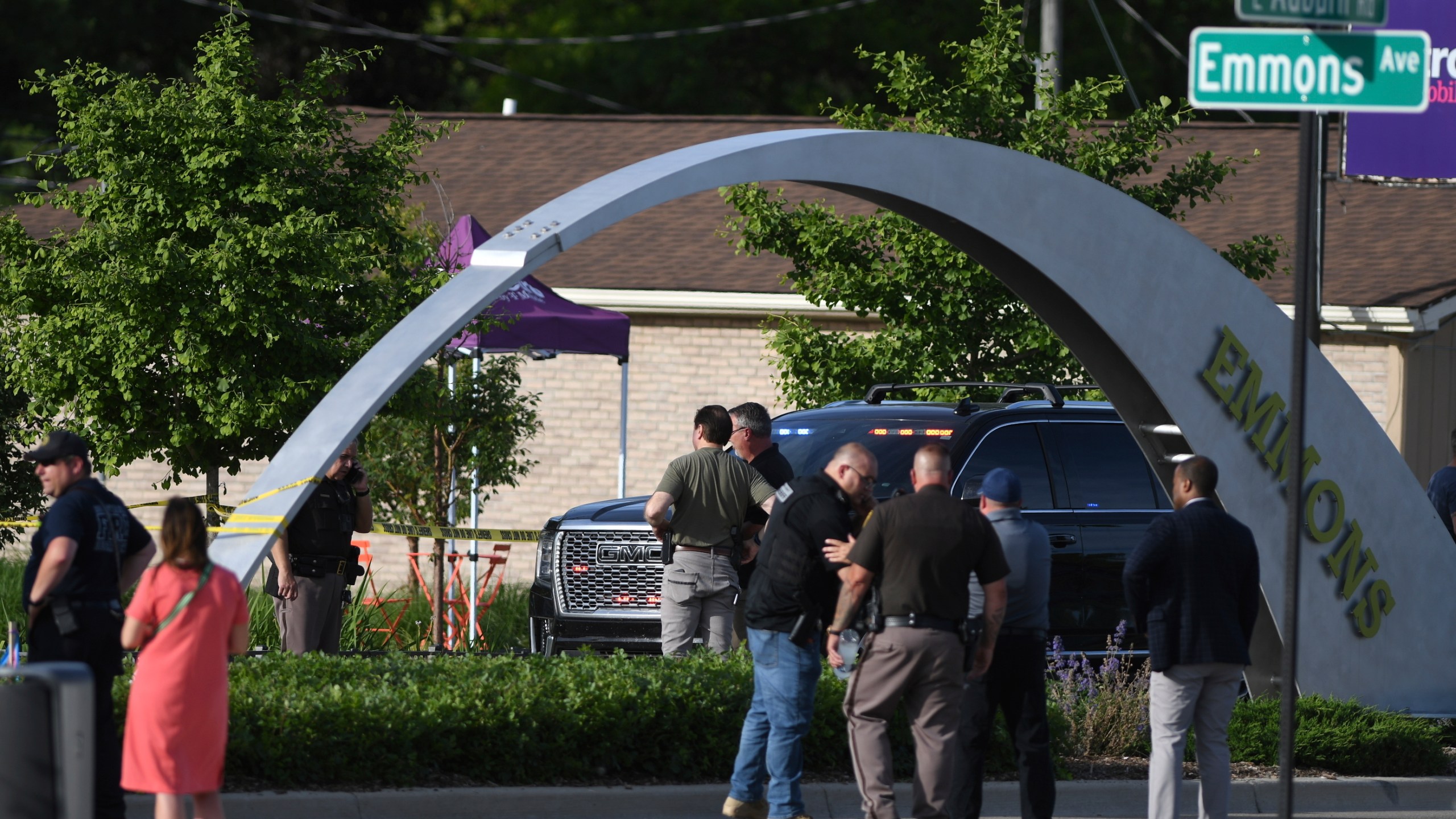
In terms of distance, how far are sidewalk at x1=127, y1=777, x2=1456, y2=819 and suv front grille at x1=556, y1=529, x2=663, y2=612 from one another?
275cm

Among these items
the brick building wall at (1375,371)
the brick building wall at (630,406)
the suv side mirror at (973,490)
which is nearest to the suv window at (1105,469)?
the suv side mirror at (973,490)

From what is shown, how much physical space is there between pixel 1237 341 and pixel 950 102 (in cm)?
501

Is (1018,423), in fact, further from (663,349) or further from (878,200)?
(663,349)

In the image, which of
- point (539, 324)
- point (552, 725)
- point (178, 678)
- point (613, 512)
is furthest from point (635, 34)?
point (178, 678)

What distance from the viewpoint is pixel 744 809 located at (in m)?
8.45

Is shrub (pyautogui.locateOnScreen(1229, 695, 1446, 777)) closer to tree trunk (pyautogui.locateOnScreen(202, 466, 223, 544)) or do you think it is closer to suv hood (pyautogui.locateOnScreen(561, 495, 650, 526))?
suv hood (pyautogui.locateOnScreen(561, 495, 650, 526))

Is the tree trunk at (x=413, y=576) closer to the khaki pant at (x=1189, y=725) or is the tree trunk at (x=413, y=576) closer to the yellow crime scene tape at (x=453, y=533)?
the yellow crime scene tape at (x=453, y=533)

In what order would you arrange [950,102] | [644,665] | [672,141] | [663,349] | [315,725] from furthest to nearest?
[672,141]
[663,349]
[950,102]
[644,665]
[315,725]

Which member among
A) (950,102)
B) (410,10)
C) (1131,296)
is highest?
(410,10)

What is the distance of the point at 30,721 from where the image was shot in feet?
18.1

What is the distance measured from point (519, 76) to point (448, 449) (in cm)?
2202

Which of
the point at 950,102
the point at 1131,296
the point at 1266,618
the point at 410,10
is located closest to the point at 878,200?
the point at 1131,296

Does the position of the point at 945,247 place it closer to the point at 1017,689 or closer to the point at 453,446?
the point at 453,446

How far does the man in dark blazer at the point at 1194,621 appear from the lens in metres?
7.93
